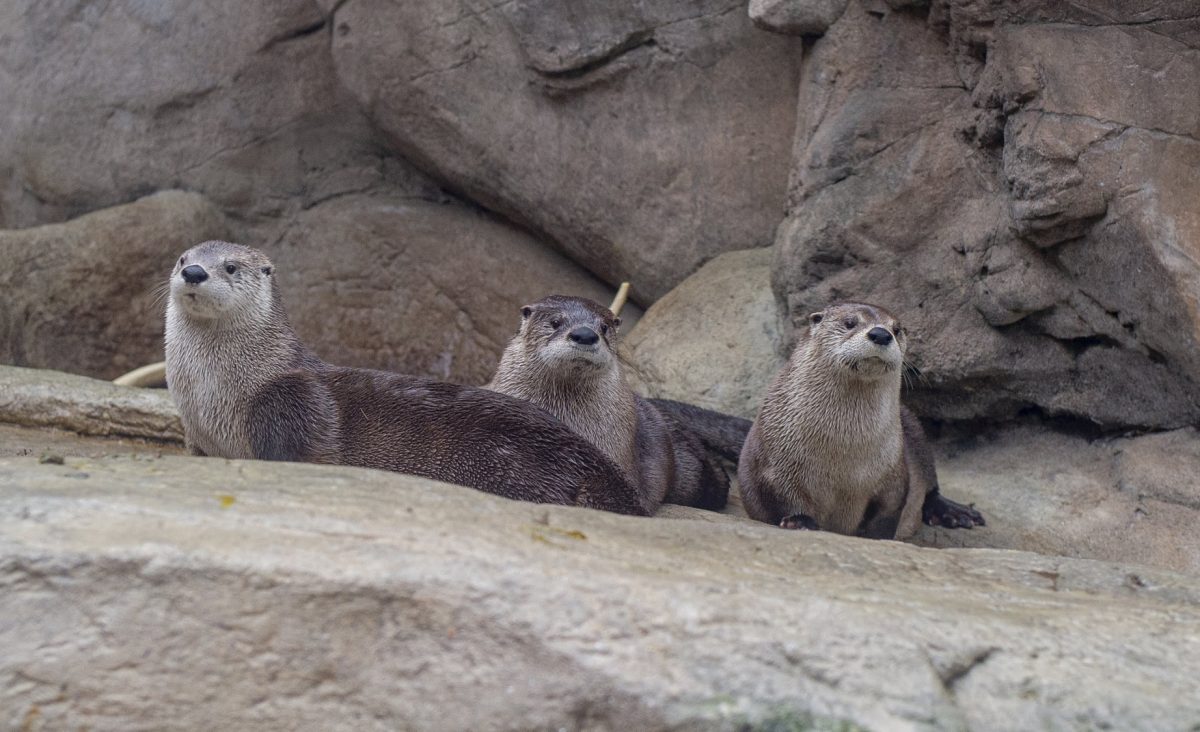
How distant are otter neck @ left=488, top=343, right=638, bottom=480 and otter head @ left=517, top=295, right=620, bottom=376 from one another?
33mm

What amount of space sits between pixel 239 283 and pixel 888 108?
2.54m

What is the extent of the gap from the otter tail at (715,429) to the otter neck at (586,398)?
0.67 m

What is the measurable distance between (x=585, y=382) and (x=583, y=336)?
0.22 m

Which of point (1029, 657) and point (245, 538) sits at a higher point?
point (245, 538)

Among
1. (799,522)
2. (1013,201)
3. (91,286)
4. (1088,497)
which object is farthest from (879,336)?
(91,286)

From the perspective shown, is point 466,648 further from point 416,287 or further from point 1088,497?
point 416,287

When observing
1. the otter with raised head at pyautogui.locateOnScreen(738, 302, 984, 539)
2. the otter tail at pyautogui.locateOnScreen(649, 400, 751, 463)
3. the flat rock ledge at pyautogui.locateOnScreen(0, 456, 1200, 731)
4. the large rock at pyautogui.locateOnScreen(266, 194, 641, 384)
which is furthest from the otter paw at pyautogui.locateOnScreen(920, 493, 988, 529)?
the flat rock ledge at pyautogui.locateOnScreen(0, 456, 1200, 731)

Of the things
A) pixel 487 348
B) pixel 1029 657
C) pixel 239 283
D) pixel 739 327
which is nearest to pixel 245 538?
pixel 1029 657

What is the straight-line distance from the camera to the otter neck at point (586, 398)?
4645 millimetres

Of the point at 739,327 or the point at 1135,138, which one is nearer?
the point at 1135,138

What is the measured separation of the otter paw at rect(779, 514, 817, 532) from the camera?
4.59 meters

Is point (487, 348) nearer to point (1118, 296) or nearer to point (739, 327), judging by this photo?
point (739, 327)

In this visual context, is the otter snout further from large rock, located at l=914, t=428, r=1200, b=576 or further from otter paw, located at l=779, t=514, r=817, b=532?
large rock, located at l=914, t=428, r=1200, b=576

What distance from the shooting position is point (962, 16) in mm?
4910
